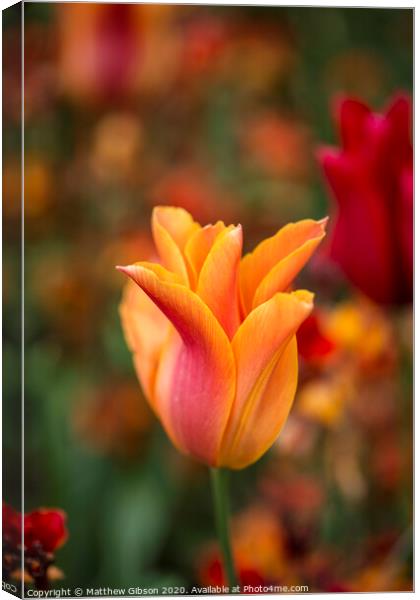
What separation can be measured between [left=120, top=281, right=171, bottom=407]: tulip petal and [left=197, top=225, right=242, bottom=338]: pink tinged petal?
8 cm

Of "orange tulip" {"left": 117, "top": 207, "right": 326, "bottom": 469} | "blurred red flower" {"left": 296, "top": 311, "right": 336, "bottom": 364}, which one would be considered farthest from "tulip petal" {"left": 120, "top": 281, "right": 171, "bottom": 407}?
"blurred red flower" {"left": 296, "top": 311, "right": 336, "bottom": 364}

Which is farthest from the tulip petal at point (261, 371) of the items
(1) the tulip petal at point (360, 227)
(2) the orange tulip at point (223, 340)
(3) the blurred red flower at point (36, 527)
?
(3) the blurred red flower at point (36, 527)

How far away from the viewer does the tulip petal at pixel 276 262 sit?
101 centimetres

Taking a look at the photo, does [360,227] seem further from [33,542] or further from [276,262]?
[33,542]

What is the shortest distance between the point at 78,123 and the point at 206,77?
0.13m

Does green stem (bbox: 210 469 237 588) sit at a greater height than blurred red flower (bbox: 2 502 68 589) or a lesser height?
greater

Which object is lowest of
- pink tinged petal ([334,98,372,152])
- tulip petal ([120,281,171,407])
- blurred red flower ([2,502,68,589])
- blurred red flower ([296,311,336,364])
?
blurred red flower ([2,502,68,589])

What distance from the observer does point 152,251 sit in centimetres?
119

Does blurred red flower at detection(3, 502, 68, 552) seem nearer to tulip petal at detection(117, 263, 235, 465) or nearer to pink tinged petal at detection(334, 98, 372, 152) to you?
tulip petal at detection(117, 263, 235, 465)

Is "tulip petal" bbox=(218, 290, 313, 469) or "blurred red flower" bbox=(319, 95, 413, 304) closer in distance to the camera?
"tulip petal" bbox=(218, 290, 313, 469)

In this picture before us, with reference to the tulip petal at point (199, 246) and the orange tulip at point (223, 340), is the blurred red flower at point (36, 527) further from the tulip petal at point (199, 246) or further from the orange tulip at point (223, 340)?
the tulip petal at point (199, 246)

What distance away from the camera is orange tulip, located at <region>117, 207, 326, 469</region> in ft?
3.21

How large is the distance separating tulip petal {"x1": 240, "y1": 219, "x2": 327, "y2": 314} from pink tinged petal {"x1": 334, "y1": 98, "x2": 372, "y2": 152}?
88 mm

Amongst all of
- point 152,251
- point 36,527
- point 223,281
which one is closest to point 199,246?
point 223,281
